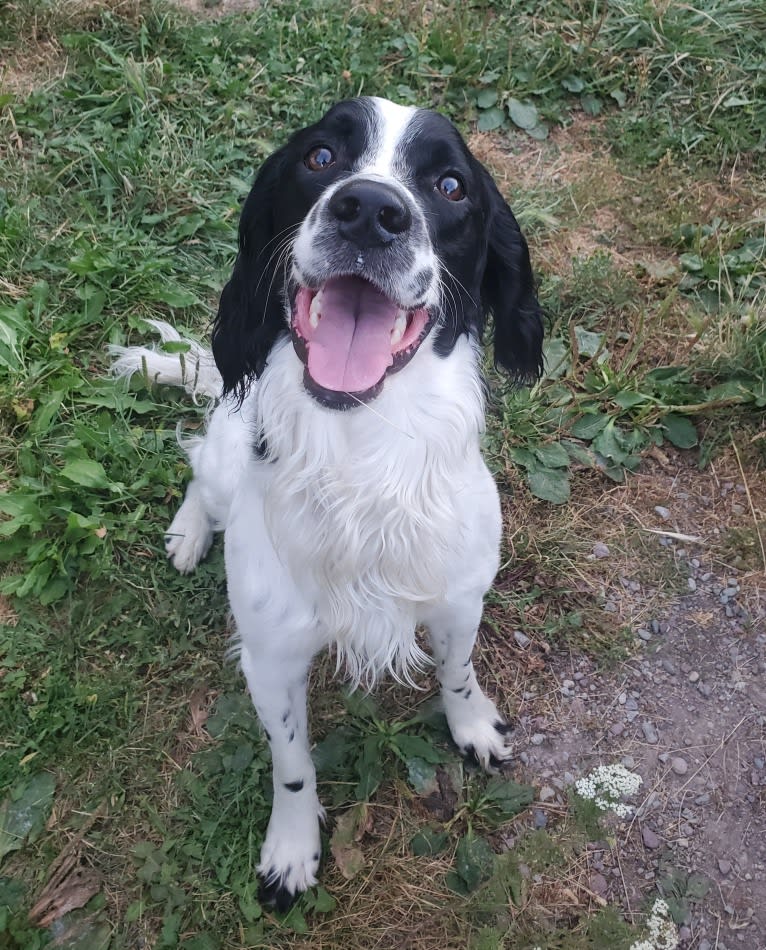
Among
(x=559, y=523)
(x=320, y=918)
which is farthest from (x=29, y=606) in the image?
(x=559, y=523)

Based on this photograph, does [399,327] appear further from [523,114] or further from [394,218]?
[523,114]

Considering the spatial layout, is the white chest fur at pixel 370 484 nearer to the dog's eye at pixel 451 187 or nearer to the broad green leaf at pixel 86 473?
the dog's eye at pixel 451 187

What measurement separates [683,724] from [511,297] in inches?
63.3

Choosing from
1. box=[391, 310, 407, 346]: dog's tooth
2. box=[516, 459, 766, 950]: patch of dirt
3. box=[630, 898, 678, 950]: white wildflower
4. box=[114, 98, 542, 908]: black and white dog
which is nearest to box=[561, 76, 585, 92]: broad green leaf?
box=[516, 459, 766, 950]: patch of dirt

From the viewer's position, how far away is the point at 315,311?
6.34ft

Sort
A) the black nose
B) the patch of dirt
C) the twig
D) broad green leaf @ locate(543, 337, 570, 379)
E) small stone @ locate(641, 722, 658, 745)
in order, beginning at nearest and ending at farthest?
the black nose, the patch of dirt, small stone @ locate(641, 722, 658, 745), the twig, broad green leaf @ locate(543, 337, 570, 379)

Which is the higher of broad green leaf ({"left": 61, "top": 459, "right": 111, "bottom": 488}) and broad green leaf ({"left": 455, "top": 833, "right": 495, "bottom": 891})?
broad green leaf ({"left": 61, "top": 459, "right": 111, "bottom": 488})

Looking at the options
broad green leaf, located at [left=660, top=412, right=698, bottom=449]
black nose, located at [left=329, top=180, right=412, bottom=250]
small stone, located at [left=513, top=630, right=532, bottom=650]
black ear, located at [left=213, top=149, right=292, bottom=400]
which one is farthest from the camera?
broad green leaf, located at [left=660, top=412, right=698, bottom=449]

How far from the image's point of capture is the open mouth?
1.85m

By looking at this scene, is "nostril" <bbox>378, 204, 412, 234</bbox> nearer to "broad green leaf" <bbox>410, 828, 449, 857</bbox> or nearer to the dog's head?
the dog's head

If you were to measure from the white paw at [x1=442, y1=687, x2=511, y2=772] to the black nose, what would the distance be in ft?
5.13

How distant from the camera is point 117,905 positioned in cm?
257

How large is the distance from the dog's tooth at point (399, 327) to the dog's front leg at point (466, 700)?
0.86 m

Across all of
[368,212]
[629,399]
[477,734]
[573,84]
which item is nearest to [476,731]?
[477,734]
